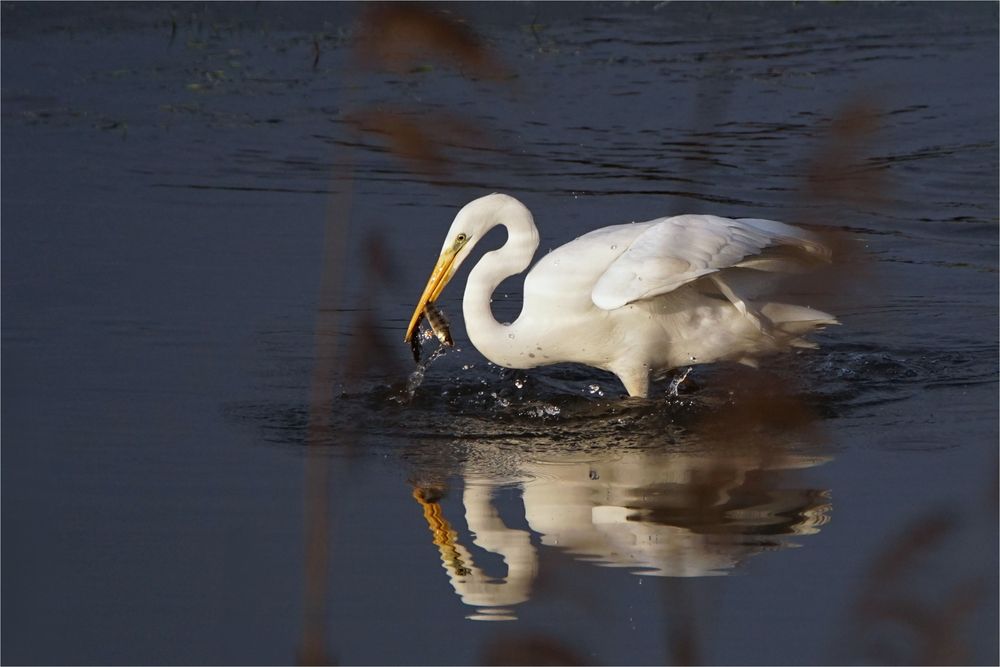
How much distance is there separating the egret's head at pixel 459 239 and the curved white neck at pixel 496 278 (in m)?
0.04

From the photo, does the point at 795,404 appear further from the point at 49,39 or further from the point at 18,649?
the point at 49,39

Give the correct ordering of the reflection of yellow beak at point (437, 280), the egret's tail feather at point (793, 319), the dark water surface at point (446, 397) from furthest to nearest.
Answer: the egret's tail feather at point (793, 319) < the reflection of yellow beak at point (437, 280) < the dark water surface at point (446, 397)

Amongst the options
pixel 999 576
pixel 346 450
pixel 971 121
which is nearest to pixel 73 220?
pixel 346 450

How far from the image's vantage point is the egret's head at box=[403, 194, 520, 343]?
20.5 feet

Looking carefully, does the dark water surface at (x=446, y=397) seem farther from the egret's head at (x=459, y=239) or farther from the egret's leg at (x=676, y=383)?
the egret's head at (x=459, y=239)

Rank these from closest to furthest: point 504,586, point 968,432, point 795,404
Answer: point 795,404
point 504,586
point 968,432

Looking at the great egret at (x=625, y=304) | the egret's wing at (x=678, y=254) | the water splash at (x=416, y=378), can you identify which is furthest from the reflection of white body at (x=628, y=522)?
the water splash at (x=416, y=378)

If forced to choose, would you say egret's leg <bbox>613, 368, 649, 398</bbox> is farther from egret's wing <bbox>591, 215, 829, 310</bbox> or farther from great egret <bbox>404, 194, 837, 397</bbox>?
egret's wing <bbox>591, 215, 829, 310</bbox>

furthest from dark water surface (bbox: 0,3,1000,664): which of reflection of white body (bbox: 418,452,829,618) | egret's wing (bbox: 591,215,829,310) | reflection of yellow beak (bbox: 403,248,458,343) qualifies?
egret's wing (bbox: 591,215,829,310)

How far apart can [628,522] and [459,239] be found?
5.95 ft

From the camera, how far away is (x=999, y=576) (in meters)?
4.35

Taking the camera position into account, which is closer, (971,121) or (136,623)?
(136,623)

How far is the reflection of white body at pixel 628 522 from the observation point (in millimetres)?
4387

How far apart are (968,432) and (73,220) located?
5.04 metres
